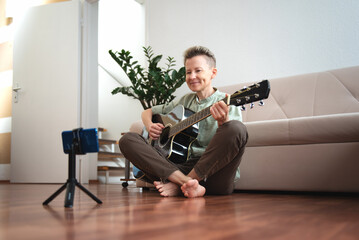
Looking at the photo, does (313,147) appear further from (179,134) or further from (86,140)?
(86,140)

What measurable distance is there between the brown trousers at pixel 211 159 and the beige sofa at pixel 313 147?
30 centimetres

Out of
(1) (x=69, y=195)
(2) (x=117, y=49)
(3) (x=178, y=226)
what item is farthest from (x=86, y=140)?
(2) (x=117, y=49)

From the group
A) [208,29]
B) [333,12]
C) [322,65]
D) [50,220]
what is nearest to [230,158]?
[50,220]

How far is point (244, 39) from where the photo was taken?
9.46 feet

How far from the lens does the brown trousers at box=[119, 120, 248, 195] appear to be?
1423 millimetres

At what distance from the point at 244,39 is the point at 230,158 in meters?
1.69

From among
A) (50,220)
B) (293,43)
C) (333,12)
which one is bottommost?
(50,220)

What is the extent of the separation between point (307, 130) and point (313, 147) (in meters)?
0.09

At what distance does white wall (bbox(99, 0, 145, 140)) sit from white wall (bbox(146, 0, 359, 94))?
130 centimetres

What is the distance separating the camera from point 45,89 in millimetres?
3730

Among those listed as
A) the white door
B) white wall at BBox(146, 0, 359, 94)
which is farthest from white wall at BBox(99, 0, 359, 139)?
the white door

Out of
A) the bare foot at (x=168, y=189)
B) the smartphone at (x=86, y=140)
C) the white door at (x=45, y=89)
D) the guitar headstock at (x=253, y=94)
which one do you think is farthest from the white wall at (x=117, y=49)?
the smartphone at (x=86, y=140)

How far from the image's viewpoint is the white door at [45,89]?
3578 millimetres

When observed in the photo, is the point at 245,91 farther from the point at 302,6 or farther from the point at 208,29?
the point at 208,29
